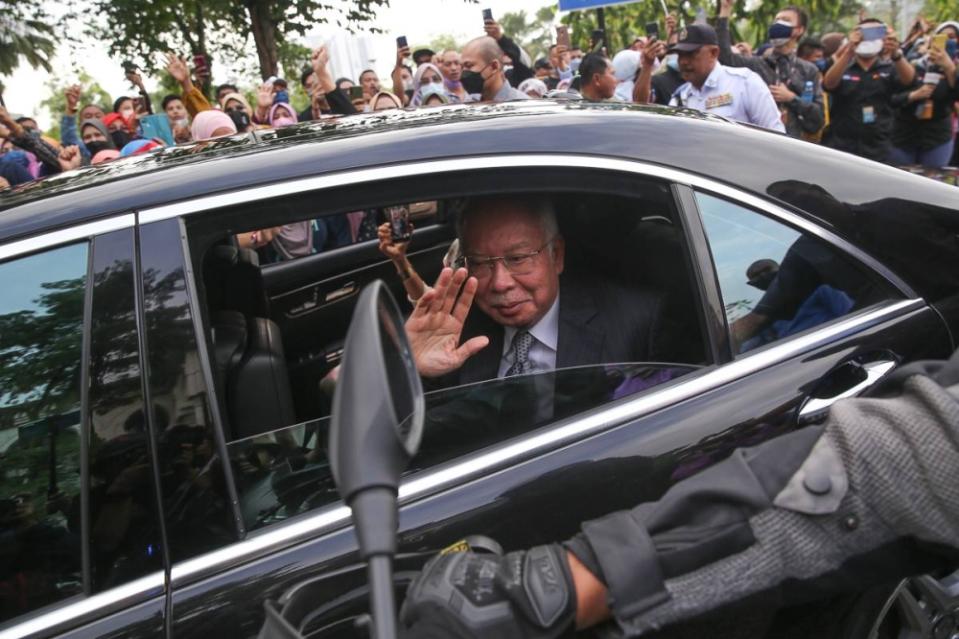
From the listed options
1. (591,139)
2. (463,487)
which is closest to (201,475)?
(463,487)

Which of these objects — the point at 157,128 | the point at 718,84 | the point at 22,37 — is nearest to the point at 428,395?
the point at 718,84

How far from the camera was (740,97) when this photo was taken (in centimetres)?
498

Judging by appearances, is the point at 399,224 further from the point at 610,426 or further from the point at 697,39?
the point at 697,39

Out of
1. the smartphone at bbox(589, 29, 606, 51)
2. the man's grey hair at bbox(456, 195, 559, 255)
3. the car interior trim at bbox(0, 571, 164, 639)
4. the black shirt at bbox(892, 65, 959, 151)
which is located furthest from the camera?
the smartphone at bbox(589, 29, 606, 51)

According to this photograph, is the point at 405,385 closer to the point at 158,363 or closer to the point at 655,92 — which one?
the point at 158,363

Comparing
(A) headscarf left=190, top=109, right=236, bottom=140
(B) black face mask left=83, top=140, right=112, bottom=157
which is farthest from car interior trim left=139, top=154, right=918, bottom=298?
(B) black face mask left=83, top=140, right=112, bottom=157

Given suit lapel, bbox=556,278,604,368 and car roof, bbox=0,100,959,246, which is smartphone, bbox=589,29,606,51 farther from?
car roof, bbox=0,100,959,246

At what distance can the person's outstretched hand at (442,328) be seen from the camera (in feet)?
6.57

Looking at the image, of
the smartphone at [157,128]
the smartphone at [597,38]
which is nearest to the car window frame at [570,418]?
the smartphone at [597,38]

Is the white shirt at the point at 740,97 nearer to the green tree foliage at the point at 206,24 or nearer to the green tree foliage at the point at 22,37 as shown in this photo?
the green tree foliage at the point at 206,24

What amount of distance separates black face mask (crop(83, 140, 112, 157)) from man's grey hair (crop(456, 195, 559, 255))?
6.80 metres

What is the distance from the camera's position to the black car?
1.31m

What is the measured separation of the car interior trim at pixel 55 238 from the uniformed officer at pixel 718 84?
4.18 meters

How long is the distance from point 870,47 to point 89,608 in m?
6.46
